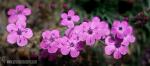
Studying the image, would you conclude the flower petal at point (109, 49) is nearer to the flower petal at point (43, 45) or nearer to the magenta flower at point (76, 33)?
the magenta flower at point (76, 33)

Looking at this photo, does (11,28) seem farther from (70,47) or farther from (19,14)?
(70,47)

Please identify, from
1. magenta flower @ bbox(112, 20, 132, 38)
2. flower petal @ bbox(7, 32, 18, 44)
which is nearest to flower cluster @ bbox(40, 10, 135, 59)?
magenta flower @ bbox(112, 20, 132, 38)

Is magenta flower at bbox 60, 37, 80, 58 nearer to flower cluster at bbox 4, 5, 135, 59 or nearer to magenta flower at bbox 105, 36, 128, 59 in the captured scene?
flower cluster at bbox 4, 5, 135, 59

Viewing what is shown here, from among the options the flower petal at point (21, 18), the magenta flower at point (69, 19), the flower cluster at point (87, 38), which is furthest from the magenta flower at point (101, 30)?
the flower petal at point (21, 18)

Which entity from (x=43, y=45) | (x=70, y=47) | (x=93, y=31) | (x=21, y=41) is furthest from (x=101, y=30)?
(x=21, y=41)

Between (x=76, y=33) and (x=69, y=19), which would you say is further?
(x=69, y=19)

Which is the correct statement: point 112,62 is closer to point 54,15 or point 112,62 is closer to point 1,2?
point 54,15
